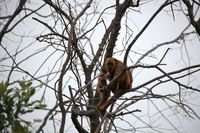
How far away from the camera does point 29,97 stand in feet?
6.95

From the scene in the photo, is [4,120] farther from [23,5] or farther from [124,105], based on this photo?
[23,5]

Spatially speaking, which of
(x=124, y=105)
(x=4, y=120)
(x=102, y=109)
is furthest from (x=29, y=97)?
(x=102, y=109)

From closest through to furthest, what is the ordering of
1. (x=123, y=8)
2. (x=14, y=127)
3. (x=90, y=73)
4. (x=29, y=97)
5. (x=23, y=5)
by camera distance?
(x=14, y=127), (x=29, y=97), (x=123, y=8), (x=23, y=5), (x=90, y=73)

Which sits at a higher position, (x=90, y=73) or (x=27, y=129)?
(x=90, y=73)

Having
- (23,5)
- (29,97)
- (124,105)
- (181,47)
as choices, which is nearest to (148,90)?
(124,105)

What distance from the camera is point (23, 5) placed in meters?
4.35

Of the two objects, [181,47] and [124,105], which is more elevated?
[181,47]

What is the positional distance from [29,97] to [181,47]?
249cm

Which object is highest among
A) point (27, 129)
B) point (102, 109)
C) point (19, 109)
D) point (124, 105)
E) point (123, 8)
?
point (123, 8)

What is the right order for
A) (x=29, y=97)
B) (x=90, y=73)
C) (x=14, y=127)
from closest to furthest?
1. (x=14, y=127)
2. (x=29, y=97)
3. (x=90, y=73)

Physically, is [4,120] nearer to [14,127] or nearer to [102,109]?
[14,127]

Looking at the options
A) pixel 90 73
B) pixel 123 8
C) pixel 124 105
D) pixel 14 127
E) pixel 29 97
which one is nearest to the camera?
pixel 14 127

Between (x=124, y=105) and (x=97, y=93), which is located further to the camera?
(x=97, y=93)

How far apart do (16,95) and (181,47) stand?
2.55m
